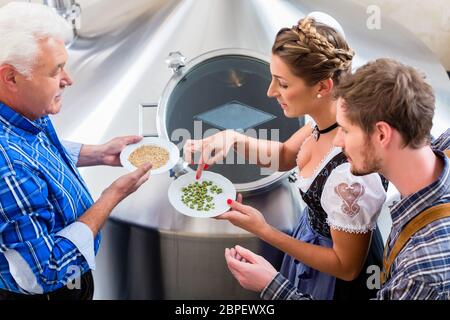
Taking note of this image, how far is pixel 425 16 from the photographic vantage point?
2723mm

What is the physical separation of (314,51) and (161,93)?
0.59 m

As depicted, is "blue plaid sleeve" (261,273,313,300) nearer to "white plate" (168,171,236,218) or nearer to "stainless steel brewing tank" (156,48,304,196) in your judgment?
"white plate" (168,171,236,218)

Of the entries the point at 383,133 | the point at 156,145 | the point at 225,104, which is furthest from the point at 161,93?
the point at 383,133

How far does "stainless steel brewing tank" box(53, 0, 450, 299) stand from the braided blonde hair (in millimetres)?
376

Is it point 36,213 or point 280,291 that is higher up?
point 36,213

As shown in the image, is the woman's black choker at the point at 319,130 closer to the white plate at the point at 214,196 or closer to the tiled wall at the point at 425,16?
the white plate at the point at 214,196

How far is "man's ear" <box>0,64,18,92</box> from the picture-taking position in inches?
41.1

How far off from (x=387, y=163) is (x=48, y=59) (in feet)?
2.34

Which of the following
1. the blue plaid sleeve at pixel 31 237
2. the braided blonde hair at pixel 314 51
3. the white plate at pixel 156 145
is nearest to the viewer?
the blue plaid sleeve at pixel 31 237

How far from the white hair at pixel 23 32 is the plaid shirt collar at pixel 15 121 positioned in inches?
3.5

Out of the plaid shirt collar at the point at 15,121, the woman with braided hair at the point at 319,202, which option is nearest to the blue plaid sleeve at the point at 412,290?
the woman with braided hair at the point at 319,202

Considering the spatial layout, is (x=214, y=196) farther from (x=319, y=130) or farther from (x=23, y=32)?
(x=23, y=32)

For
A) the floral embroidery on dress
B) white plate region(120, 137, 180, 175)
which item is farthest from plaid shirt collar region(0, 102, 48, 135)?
the floral embroidery on dress

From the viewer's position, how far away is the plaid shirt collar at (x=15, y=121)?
1.09 m
